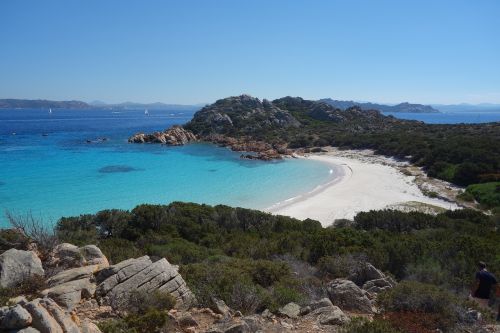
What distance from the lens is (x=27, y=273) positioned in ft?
28.3

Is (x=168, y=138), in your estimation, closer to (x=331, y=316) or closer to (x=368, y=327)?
(x=331, y=316)

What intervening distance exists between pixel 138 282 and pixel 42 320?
3.33m

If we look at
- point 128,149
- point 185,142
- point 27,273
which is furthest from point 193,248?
point 185,142

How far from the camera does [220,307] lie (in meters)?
7.92

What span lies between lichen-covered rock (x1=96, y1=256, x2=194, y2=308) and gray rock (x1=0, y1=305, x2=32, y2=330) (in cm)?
268

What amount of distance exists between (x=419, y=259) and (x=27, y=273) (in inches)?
435

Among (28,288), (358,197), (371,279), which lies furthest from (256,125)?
(28,288)

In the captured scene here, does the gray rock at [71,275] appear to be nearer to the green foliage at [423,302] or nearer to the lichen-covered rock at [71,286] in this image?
the lichen-covered rock at [71,286]

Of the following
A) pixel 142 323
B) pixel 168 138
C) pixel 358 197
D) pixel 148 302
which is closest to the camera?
pixel 142 323

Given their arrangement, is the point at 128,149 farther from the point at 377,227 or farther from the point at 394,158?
the point at 377,227

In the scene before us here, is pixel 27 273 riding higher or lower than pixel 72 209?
higher

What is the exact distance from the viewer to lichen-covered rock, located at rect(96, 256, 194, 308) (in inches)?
315

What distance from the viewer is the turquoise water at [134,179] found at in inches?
1123

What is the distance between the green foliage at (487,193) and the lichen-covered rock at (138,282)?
25.2 metres
